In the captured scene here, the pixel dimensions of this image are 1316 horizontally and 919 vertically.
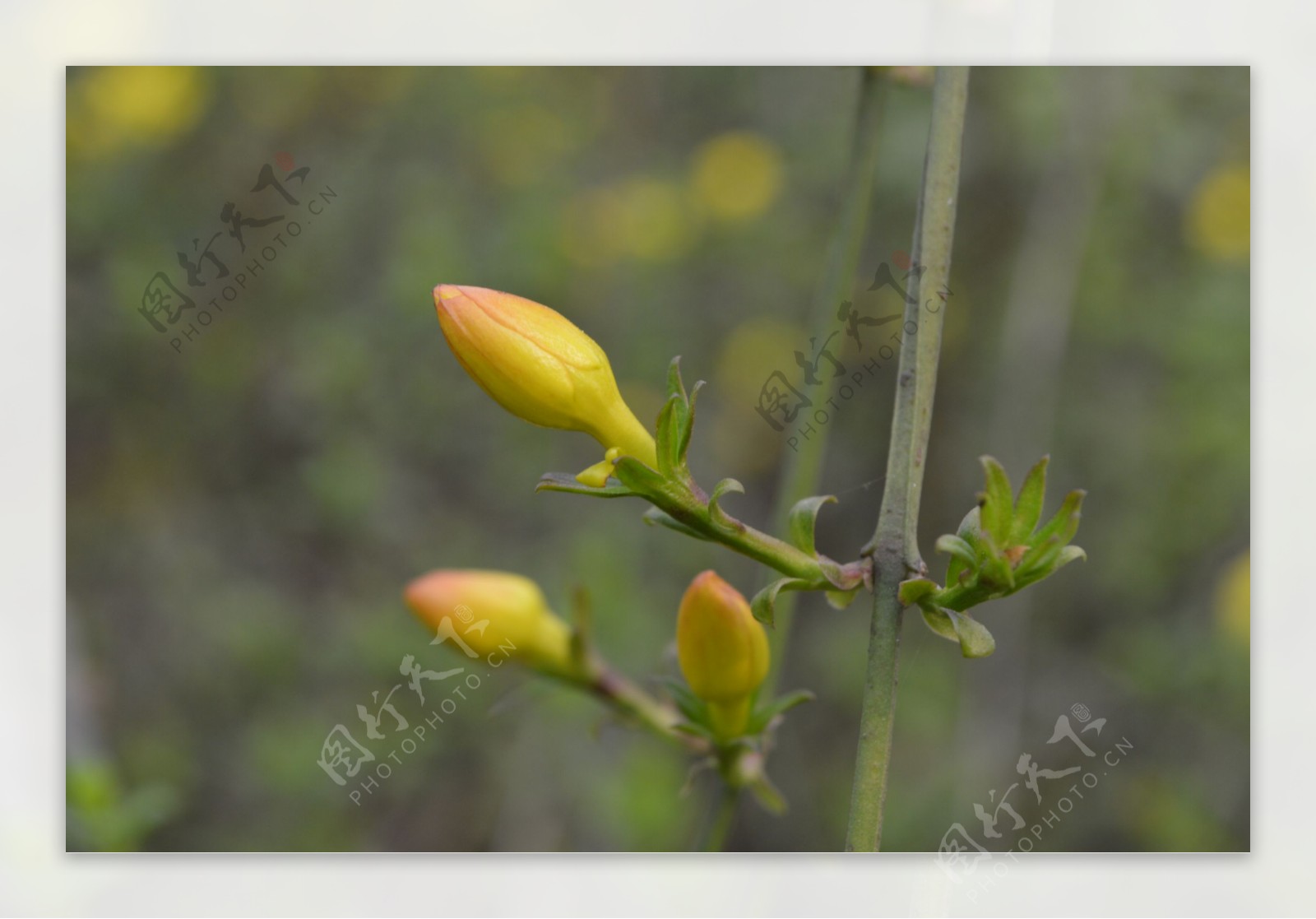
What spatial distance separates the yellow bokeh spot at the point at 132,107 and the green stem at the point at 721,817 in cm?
95

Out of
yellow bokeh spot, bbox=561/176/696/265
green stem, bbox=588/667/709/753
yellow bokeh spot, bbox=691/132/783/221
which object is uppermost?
yellow bokeh spot, bbox=691/132/783/221

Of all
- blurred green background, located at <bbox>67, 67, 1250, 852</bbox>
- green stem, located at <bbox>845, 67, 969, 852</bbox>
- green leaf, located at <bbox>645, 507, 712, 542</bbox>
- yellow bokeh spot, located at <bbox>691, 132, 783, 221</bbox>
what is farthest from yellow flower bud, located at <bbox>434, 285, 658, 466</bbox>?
yellow bokeh spot, located at <bbox>691, 132, 783, 221</bbox>

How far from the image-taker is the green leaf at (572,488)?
1.94ft

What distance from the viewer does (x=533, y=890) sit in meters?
1.08

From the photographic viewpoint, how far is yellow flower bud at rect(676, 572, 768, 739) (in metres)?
0.69

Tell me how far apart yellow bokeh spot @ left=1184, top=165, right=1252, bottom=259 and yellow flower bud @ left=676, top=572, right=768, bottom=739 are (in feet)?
2.45

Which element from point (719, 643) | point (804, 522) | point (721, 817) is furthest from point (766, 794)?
point (804, 522)

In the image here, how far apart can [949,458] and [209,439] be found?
4.14 feet

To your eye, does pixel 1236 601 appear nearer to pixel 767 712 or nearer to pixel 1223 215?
pixel 1223 215

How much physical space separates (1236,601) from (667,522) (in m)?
0.90

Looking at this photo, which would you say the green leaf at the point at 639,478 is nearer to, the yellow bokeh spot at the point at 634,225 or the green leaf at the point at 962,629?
the green leaf at the point at 962,629

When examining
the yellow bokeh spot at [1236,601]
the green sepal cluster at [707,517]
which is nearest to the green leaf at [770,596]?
the green sepal cluster at [707,517]

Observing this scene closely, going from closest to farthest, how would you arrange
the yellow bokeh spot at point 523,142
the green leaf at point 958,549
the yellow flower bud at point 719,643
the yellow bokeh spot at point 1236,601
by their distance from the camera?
1. the green leaf at point 958,549
2. the yellow flower bud at point 719,643
3. the yellow bokeh spot at point 1236,601
4. the yellow bokeh spot at point 523,142

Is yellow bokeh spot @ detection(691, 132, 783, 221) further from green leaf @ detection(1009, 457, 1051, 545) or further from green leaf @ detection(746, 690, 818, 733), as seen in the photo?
green leaf @ detection(1009, 457, 1051, 545)
